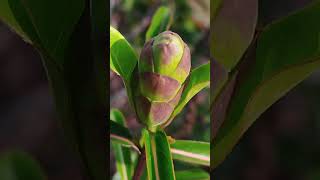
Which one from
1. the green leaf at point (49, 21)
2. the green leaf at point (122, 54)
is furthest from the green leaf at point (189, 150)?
the green leaf at point (49, 21)

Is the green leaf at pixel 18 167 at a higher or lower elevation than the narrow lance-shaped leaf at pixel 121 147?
lower

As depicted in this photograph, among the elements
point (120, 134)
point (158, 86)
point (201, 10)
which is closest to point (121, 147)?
point (120, 134)

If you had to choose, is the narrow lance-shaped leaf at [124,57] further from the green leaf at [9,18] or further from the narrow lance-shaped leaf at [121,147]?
the green leaf at [9,18]

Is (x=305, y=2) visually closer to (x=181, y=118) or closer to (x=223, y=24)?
(x=223, y=24)

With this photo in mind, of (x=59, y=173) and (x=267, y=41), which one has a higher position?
(x=267, y=41)

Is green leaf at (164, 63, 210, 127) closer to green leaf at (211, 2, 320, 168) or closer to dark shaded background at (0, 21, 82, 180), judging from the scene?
green leaf at (211, 2, 320, 168)

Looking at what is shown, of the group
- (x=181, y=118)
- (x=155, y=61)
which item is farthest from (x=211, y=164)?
(x=155, y=61)

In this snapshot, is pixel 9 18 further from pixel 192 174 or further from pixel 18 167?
pixel 192 174
